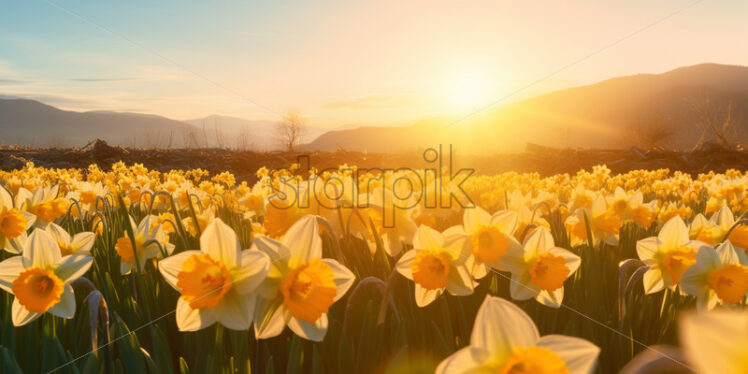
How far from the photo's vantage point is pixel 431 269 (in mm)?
1631

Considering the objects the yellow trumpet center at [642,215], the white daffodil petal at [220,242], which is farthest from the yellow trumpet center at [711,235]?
the white daffodil petal at [220,242]

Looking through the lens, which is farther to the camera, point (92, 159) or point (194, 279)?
point (92, 159)

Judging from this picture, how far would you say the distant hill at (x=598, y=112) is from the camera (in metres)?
80.2

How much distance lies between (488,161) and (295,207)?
709 inches

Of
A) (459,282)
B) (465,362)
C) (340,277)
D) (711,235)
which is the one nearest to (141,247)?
(340,277)

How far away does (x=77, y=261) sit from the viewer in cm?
166

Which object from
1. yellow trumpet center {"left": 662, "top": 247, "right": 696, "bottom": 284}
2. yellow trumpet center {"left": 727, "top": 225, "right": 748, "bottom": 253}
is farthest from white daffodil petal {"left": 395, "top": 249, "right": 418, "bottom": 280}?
yellow trumpet center {"left": 727, "top": 225, "right": 748, "bottom": 253}

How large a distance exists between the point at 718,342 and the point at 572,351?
1.04 ft

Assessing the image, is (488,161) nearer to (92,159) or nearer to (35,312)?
(92,159)

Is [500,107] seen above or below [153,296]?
above

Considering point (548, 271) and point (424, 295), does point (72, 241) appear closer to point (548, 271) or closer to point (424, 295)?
point (424, 295)

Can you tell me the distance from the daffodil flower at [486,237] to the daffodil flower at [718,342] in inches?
46.6

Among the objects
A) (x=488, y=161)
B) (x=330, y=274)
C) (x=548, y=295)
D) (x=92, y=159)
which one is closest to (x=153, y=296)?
(x=330, y=274)

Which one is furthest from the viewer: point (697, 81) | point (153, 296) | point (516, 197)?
point (697, 81)
